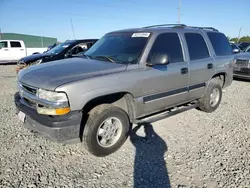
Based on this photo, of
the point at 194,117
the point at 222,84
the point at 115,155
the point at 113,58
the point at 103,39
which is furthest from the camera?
the point at 222,84

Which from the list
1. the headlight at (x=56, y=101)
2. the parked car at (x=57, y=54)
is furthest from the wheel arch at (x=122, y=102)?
the parked car at (x=57, y=54)

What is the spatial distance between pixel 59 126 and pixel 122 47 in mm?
1868

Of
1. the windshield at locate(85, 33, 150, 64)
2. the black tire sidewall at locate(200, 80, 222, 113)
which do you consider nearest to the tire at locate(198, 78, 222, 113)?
the black tire sidewall at locate(200, 80, 222, 113)

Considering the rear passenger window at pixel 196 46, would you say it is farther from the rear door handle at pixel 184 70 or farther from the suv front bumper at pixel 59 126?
the suv front bumper at pixel 59 126

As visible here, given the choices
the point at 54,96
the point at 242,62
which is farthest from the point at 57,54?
the point at 242,62

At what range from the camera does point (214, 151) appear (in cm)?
338

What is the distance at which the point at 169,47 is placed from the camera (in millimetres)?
3934

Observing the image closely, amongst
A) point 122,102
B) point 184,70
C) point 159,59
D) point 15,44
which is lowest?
point 122,102

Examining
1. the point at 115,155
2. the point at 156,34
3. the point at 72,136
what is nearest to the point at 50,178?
the point at 72,136

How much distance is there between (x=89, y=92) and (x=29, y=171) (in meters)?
1.35

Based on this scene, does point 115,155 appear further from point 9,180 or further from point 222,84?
point 222,84

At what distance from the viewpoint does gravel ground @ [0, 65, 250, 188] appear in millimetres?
2674

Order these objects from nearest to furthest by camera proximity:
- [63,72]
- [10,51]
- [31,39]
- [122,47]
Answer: [63,72] < [122,47] < [10,51] < [31,39]

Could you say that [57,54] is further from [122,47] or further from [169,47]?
Answer: [169,47]
